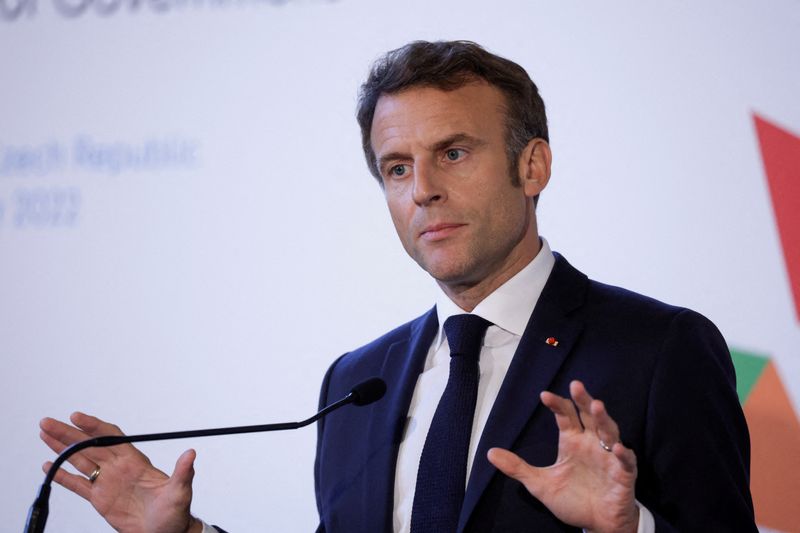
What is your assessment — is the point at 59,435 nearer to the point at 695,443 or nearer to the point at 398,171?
the point at 398,171

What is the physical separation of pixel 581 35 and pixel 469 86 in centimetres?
78

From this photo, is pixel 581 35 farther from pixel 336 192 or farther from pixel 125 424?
pixel 125 424

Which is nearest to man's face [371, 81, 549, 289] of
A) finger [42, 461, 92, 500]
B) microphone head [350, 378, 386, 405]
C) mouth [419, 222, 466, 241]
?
mouth [419, 222, 466, 241]

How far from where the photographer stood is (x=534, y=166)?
251cm

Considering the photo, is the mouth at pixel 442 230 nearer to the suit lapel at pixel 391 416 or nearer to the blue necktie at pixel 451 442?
the blue necktie at pixel 451 442

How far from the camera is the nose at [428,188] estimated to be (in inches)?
90.7

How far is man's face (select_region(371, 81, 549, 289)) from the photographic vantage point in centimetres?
232

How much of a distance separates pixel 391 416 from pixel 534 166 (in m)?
0.70

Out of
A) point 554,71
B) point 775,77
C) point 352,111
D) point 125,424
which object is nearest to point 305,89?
point 352,111

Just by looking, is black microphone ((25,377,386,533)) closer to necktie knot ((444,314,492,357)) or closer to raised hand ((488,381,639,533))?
necktie knot ((444,314,492,357))

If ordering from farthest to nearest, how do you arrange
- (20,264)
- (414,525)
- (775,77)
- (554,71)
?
(20,264) < (554,71) < (775,77) < (414,525)

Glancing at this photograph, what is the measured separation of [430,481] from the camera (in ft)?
7.07

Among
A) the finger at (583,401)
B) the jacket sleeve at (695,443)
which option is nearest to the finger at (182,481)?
the finger at (583,401)

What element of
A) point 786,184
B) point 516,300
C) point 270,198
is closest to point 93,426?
point 516,300
